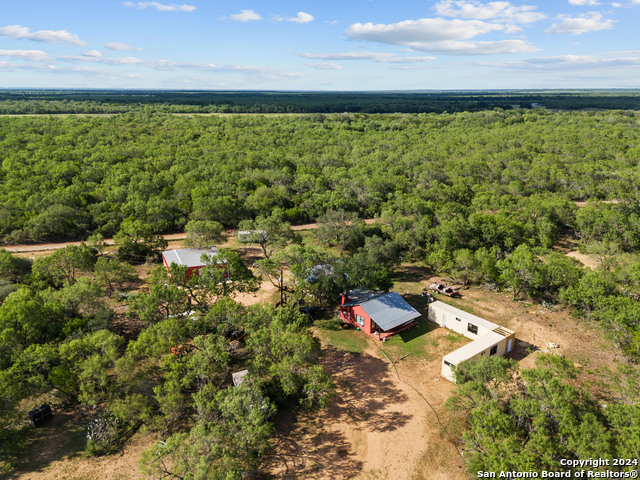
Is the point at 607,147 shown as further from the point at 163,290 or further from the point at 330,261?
the point at 163,290

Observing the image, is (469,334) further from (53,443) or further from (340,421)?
(53,443)

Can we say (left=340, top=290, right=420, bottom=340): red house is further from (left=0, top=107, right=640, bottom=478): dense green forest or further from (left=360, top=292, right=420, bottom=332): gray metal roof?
(left=0, top=107, right=640, bottom=478): dense green forest

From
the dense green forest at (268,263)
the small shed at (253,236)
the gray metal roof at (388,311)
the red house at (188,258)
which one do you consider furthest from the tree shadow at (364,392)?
the small shed at (253,236)

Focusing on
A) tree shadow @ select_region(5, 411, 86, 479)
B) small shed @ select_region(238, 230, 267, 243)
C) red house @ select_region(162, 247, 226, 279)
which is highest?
small shed @ select_region(238, 230, 267, 243)

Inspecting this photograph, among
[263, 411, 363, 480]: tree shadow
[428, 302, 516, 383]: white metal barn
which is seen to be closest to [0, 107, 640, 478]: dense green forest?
[263, 411, 363, 480]: tree shadow

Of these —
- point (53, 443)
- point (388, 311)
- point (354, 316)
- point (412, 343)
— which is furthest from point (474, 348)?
point (53, 443)

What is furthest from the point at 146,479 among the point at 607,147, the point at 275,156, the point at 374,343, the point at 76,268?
the point at 607,147
